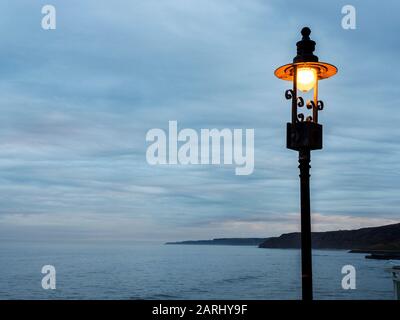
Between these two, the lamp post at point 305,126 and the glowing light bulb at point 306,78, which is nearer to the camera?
the lamp post at point 305,126

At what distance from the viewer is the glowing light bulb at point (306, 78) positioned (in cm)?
743

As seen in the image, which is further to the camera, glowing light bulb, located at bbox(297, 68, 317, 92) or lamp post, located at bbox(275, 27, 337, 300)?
glowing light bulb, located at bbox(297, 68, 317, 92)

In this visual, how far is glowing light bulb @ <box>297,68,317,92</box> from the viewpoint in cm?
743

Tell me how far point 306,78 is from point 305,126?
0.77 meters

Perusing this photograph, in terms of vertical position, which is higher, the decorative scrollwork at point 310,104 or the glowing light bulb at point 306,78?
the glowing light bulb at point 306,78

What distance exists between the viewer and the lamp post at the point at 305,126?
6.88 m

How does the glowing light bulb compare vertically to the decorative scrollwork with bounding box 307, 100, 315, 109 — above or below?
above

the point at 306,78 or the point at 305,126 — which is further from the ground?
the point at 306,78

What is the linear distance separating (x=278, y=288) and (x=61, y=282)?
42.5m

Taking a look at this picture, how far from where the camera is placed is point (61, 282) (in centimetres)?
10612

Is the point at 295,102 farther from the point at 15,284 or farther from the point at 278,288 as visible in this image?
the point at 15,284

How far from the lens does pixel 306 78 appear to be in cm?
744
